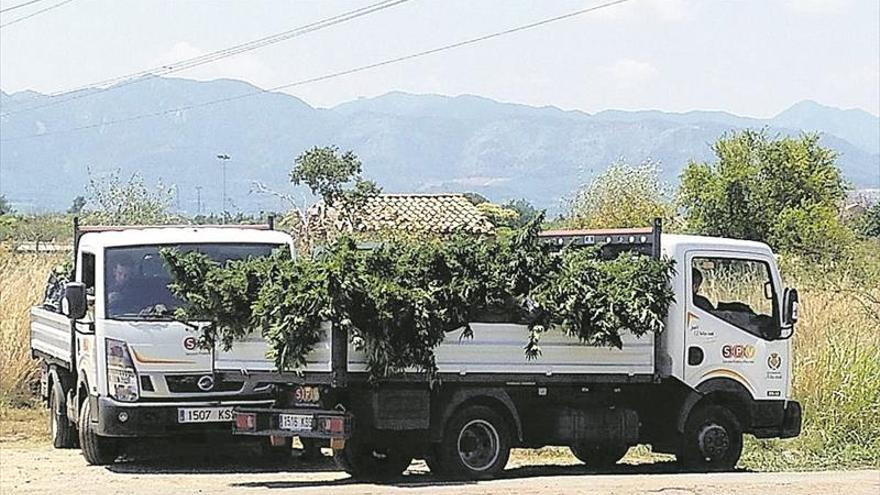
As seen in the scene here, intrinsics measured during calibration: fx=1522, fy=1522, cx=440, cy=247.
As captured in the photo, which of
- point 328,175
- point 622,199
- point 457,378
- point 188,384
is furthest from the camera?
point 622,199

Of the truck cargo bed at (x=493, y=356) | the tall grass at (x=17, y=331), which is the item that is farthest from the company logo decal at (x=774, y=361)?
the tall grass at (x=17, y=331)

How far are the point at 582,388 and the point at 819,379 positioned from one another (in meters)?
5.83

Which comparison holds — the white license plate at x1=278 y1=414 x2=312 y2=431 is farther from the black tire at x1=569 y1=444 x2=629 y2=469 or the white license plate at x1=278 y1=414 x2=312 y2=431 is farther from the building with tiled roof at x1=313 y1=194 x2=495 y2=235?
the building with tiled roof at x1=313 y1=194 x2=495 y2=235

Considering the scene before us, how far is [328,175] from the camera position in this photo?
4775 cm

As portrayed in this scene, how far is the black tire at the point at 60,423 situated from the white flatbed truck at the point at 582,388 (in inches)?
163

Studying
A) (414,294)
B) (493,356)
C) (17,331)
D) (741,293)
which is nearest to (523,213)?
(17,331)

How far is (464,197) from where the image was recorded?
54.2 meters

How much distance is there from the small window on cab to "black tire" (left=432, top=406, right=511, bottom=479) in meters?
2.61

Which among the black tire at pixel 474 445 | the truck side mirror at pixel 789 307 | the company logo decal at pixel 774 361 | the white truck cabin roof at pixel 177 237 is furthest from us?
the white truck cabin roof at pixel 177 237

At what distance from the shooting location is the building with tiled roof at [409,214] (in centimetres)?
3844

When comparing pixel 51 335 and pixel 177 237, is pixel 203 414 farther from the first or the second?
pixel 51 335

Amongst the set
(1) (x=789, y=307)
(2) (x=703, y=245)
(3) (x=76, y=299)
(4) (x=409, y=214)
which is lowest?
(1) (x=789, y=307)

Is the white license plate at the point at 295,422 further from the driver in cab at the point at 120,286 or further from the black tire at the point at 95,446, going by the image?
the black tire at the point at 95,446

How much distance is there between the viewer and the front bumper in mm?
15594
